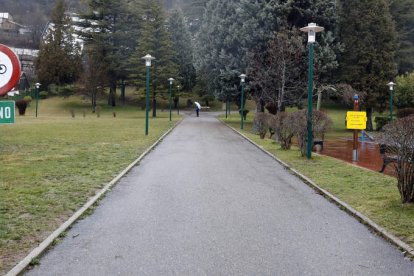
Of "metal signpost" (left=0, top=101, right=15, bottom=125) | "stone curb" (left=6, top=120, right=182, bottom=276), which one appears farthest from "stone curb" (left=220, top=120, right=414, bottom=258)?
"metal signpost" (left=0, top=101, right=15, bottom=125)

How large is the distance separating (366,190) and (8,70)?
286 inches

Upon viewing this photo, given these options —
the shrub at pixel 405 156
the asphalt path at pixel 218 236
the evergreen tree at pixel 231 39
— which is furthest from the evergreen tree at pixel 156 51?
the shrub at pixel 405 156

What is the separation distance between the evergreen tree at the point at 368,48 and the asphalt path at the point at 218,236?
31.4 meters

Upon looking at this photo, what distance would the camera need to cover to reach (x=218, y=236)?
18.8ft

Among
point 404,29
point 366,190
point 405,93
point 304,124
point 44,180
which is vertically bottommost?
point 44,180

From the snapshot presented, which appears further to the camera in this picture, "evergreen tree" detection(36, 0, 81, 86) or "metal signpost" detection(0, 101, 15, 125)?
"evergreen tree" detection(36, 0, 81, 86)

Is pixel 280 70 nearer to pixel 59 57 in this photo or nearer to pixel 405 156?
pixel 405 156

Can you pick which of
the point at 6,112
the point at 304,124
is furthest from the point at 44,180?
the point at 304,124

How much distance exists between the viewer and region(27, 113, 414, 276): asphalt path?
4.62 metres

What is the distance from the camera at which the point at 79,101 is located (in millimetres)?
66062

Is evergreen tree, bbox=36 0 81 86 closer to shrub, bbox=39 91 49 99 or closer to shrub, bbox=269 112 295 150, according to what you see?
shrub, bbox=39 91 49 99

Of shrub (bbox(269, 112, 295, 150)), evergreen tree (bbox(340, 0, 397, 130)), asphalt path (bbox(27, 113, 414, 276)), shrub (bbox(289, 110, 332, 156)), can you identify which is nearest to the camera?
asphalt path (bbox(27, 113, 414, 276))

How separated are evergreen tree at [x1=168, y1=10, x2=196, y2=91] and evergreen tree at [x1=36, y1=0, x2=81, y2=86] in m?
15.5

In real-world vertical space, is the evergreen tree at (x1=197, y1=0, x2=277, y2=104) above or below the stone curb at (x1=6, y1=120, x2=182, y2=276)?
above
